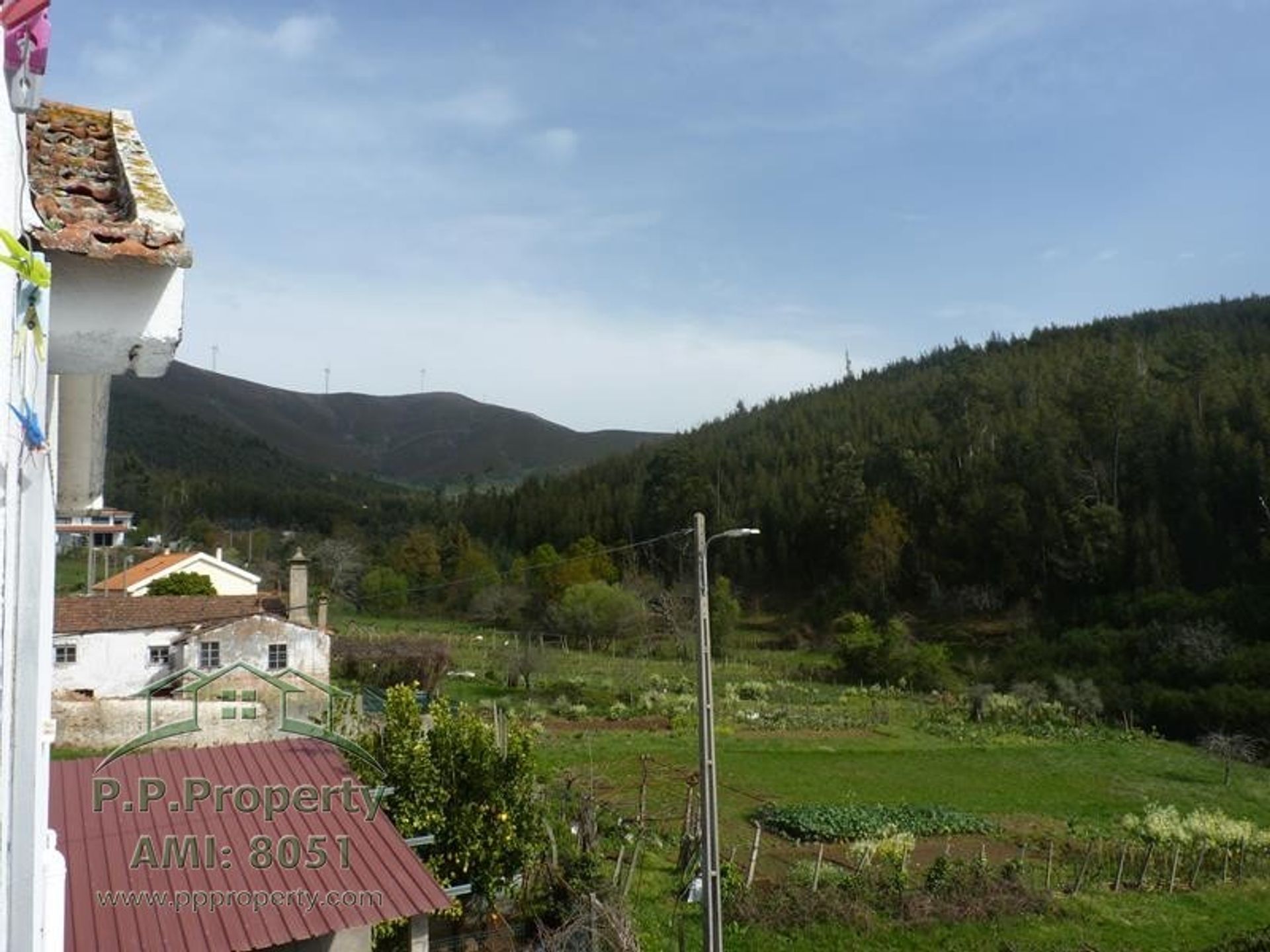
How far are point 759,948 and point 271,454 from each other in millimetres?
147753

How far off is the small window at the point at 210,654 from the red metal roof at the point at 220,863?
14096 millimetres

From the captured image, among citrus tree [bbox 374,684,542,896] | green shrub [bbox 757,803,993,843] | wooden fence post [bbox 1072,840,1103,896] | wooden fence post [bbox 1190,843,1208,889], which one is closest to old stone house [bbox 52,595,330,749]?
green shrub [bbox 757,803,993,843]

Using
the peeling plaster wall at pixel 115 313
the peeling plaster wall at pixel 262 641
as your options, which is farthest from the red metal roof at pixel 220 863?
the peeling plaster wall at pixel 262 641

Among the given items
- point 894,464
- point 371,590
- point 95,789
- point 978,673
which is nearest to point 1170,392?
point 894,464

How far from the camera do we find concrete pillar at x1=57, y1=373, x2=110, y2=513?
133 inches

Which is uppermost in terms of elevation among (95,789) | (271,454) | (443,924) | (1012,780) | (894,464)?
(271,454)

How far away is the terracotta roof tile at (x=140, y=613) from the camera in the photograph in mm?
21234

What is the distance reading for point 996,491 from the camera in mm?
56500

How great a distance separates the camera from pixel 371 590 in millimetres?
53938

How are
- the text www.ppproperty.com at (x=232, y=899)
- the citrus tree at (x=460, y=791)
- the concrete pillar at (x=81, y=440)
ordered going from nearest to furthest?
1. the concrete pillar at (x=81, y=440)
2. the text www.ppproperty.com at (x=232, y=899)
3. the citrus tree at (x=460, y=791)

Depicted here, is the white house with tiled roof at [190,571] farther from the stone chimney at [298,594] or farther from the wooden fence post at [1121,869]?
the wooden fence post at [1121,869]

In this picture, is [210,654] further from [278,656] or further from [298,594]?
[298,594]

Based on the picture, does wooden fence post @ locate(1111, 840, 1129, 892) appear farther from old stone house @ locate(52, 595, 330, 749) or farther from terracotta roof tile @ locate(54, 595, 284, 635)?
terracotta roof tile @ locate(54, 595, 284, 635)

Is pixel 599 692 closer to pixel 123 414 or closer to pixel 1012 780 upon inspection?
pixel 1012 780
